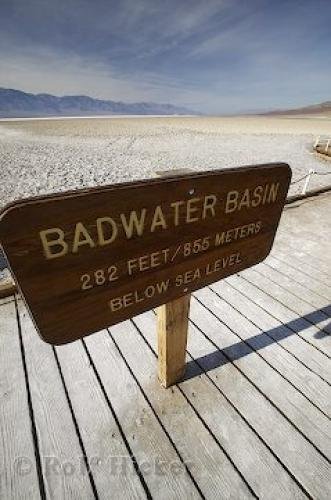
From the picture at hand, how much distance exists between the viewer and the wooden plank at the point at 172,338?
6.68ft

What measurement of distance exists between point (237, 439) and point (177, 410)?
0.47 metres

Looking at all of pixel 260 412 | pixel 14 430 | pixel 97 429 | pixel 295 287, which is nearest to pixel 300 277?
pixel 295 287

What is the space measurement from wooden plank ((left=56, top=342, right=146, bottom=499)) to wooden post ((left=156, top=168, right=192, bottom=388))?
0.53 metres

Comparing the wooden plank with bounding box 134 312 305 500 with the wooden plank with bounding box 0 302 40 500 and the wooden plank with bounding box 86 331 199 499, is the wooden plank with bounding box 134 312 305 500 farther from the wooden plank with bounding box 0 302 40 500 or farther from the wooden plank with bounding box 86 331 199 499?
the wooden plank with bounding box 0 302 40 500

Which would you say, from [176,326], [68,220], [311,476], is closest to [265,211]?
[176,326]

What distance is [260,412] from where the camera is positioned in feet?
7.66

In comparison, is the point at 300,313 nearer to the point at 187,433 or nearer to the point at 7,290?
the point at 187,433

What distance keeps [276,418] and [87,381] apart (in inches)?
59.9

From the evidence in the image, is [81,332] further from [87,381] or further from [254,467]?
[254,467]

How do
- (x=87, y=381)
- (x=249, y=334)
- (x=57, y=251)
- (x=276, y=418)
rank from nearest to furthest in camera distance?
(x=57, y=251) → (x=276, y=418) → (x=87, y=381) → (x=249, y=334)

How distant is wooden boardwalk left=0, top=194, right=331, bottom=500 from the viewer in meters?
1.93

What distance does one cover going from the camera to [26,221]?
106 cm

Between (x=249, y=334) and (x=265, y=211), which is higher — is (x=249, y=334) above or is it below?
below

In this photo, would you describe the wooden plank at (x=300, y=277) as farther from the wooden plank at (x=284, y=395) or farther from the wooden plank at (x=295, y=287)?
the wooden plank at (x=284, y=395)
